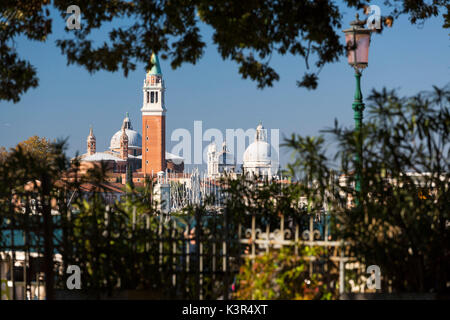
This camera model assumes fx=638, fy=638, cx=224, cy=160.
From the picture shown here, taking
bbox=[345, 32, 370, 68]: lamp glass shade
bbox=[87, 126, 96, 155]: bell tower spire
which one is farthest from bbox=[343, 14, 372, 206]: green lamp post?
bbox=[87, 126, 96, 155]: bell tower spire

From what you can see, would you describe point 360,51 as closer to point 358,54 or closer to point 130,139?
point 358,54

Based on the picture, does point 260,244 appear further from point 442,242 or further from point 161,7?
point 161,7

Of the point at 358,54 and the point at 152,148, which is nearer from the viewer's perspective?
the point at 358,54

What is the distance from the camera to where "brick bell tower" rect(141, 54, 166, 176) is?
12112cm

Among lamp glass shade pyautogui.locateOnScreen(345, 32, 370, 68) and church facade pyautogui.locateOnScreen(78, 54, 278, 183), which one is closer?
lamp glass shade pyautogui.locateOnScreen(345, 32, 370, 68)

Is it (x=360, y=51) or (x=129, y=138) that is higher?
(x=129, y=138)

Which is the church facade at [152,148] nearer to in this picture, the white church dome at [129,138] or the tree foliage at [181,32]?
the white church dome at [129,138]

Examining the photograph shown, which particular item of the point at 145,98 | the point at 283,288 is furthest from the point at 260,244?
the point at 145,98

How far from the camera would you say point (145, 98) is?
13550cm

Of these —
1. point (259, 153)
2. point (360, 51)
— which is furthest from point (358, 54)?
point (259, 153)

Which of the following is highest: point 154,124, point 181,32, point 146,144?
point 154,124

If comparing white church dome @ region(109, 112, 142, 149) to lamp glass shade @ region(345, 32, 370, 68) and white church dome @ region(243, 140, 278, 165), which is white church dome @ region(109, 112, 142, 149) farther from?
lamp glass shade @ region(345, 32, 370, 68)

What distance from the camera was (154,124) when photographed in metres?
127

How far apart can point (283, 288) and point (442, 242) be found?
4.86 feet
